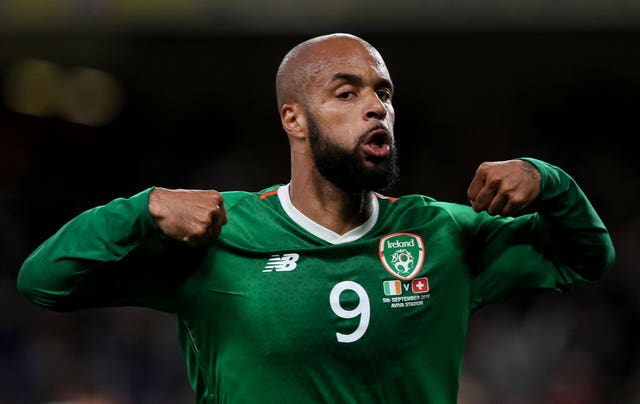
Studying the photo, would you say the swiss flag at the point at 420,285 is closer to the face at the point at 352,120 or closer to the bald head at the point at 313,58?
the face at the point at 352,120

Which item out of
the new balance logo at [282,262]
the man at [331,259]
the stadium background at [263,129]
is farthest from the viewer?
the stadium background at [263,129]

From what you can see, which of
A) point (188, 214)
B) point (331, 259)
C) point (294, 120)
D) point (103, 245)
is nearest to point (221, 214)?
point (188, 214)

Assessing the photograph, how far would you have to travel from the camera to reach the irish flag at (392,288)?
3.01 meters

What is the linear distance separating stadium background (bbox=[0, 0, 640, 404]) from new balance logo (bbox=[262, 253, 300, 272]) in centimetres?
397

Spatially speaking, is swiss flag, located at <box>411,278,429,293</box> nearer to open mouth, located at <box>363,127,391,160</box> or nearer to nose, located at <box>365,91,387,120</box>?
open mouth, located at <box>363,127,391,160</box>

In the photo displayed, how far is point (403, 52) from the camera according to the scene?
322 inches

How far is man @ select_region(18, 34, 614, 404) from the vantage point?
2.77 meters

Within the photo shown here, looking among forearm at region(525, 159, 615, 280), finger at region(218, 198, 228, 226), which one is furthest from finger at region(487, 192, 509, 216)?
finger at region(218, 198, 228, 226)

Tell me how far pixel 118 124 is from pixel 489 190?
620 centimetres

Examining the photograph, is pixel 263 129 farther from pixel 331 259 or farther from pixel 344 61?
pixel 331 259

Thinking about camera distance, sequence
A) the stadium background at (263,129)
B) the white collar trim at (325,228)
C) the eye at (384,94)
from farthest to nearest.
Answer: the stadium background at (263,129), the eye at (384,94), the white collar trim at (325,228)

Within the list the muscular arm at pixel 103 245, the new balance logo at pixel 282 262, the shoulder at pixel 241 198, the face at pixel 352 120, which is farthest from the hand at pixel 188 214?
the face at pixel 352 120

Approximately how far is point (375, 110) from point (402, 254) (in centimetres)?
49

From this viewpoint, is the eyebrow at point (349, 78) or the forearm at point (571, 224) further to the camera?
the eyebrow at point (349, 78)
